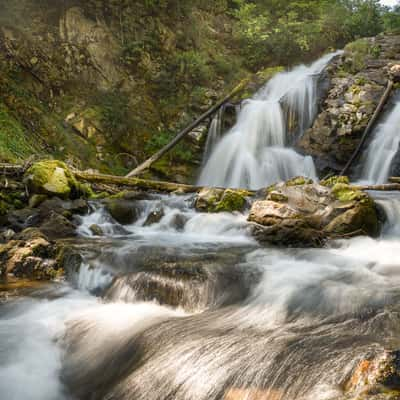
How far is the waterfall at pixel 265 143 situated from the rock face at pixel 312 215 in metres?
5.98

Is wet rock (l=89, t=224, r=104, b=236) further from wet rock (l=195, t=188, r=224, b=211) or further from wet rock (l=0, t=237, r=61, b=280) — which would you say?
wet rock (l=195, t=188, r=224, b=211)

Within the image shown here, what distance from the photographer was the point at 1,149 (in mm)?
11039

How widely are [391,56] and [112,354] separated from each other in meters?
18.2

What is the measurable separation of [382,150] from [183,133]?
7449 mm

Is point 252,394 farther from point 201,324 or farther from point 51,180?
point 51,180

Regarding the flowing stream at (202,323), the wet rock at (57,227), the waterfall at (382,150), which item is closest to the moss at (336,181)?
the flowing stream at (202,323)

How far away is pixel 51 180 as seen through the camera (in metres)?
8.88

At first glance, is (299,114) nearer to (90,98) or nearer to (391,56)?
(391,56)

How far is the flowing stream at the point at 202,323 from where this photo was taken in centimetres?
267

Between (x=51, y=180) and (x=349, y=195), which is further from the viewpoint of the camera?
(x=51, y=180)

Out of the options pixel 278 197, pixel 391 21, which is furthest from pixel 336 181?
pixel 391 21

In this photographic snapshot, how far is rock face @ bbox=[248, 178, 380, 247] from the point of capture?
684 cm

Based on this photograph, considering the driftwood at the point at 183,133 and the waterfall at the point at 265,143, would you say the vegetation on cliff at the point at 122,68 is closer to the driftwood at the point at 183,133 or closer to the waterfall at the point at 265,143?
the driftwood at the point at 183,133

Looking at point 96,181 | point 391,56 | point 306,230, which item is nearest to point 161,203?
point 96,181
